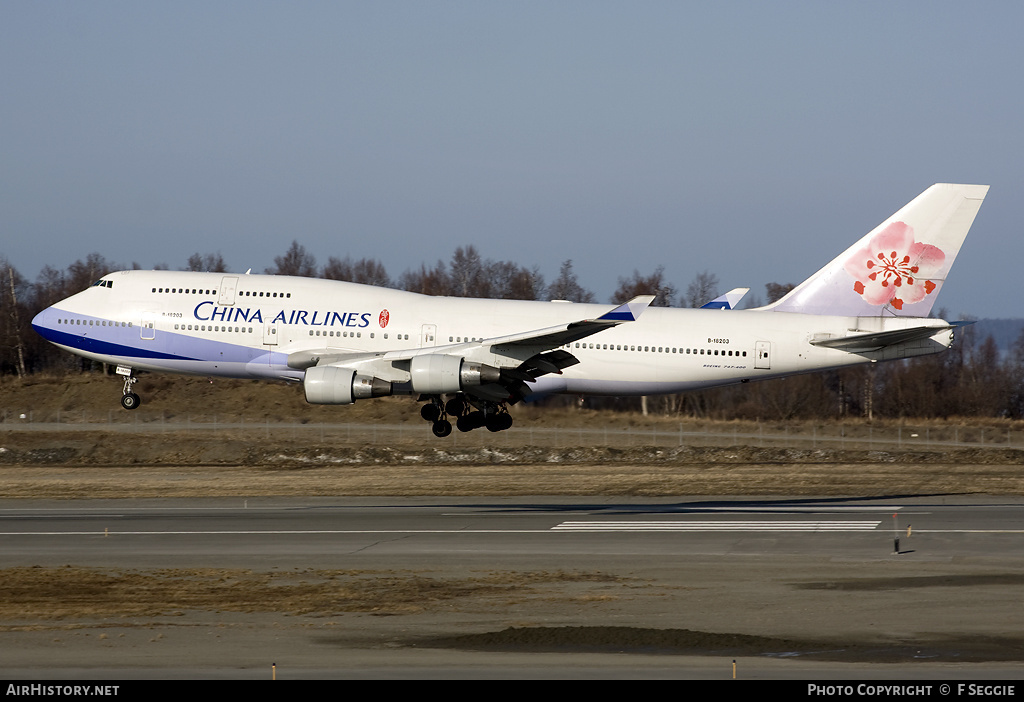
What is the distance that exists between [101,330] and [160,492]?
11.6 m

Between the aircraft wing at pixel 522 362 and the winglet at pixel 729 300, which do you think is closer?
the aircraft wing at pixel 522 362

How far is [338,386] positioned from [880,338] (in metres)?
18.3

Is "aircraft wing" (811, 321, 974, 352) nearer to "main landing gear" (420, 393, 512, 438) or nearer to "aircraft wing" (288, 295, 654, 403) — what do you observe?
"aircraft wing" (288, 295, 654, 403)

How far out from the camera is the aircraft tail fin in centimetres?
4131

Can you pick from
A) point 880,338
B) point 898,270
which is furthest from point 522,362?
point 898,270

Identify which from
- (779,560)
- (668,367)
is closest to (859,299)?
(668,367)

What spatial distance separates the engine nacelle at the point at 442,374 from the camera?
36.2 meters

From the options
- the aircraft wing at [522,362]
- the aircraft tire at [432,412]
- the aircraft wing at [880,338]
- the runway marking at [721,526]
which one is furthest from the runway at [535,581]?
the aircraft wing at [880,338]

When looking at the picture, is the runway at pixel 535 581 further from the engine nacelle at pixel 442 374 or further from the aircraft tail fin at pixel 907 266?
the aircraft tail fin at pixel 907 266

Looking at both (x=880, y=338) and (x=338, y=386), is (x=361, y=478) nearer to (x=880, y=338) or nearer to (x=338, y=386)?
(x=338, y=386)

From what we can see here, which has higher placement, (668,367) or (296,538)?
(668,367)

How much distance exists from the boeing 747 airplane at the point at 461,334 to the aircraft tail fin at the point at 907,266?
0.08 meters

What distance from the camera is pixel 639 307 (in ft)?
114
